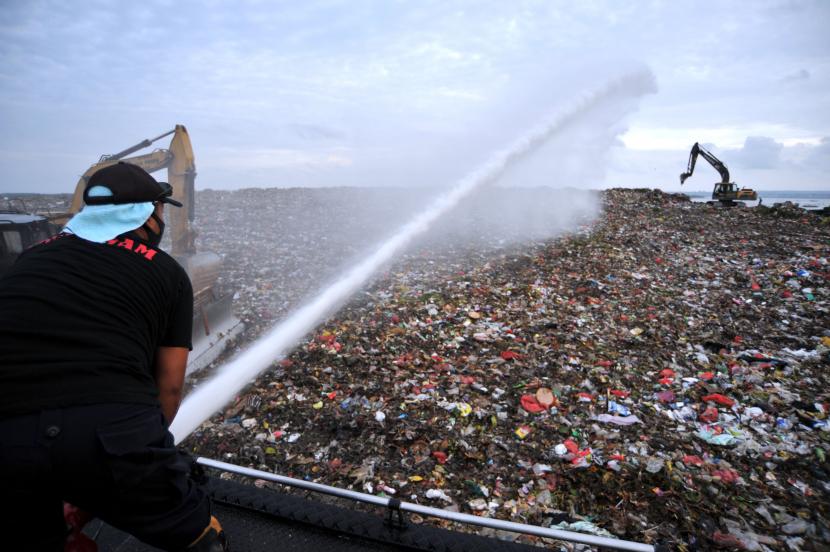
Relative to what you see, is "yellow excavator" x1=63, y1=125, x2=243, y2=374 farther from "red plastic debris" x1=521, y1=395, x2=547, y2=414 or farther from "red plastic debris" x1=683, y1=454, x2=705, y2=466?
"red plastic debris" x1=683, y1=454, x2=705, y2=466

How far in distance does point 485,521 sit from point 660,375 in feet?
11.1

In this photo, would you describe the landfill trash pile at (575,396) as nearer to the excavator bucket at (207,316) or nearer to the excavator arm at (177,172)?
the excavator bucket at (207,316)

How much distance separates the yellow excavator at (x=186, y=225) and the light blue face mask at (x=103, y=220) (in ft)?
16.0

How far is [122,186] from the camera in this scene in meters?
1.76

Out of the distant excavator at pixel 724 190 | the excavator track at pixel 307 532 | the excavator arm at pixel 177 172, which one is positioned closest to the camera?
the excavator track at pixel 307 532

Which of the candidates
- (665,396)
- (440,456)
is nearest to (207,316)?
(440,456)

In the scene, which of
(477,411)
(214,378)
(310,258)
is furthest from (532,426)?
(310,258)

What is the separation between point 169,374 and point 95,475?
1.87 ft

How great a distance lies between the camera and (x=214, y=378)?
5.12 meters

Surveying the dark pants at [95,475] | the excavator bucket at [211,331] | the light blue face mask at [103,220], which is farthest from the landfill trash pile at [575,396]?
the light blue face mask at [103,220]

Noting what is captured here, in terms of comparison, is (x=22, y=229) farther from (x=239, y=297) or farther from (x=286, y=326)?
(x=286, y=326)

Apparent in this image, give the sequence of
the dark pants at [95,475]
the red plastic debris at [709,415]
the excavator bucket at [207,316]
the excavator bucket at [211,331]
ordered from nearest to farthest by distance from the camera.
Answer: the dark pants at [95,475] → the red plastic debris at [709,415] → the excavator bucket at [211,331] → the excavator bucket at [207,316]

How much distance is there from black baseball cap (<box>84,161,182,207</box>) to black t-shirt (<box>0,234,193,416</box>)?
0.18 m

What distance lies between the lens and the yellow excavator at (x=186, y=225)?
6.45 meters
